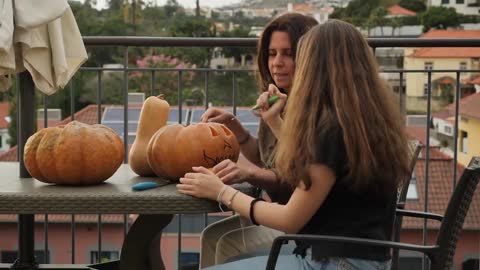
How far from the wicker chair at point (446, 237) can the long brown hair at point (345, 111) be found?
13 centimetres

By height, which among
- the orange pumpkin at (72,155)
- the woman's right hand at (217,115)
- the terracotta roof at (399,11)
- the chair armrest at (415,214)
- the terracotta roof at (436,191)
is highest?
the terracotta roof at (399,11)

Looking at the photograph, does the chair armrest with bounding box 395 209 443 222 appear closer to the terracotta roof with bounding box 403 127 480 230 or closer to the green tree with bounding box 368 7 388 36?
the terracotta roof with bounding box 403 127 480 230

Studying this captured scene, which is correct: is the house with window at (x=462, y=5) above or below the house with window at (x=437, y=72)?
above

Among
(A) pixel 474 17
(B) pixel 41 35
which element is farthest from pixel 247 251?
(A) pixel 474 17

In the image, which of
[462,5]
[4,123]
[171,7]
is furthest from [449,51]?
[462,5]

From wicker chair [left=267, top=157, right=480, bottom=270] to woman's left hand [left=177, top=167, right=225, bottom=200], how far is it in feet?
0.74

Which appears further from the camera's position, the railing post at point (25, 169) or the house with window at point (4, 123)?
the house with window at point (4, 123)

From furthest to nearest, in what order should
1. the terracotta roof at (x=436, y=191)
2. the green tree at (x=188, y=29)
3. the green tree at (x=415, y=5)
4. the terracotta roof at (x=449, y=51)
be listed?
the green tree at (x=415, y=5)
the green tree at (x=188, y=29)
the terracotta roof at (x=449, y=51)
the terracotta roof at (x=436, y=191)

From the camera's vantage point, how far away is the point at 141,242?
7.32 feet

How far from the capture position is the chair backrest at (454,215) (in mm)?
1661

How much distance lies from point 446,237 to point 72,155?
0.86 meters

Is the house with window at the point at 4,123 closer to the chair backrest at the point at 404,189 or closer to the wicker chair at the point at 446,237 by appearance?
the chair backrest at the point at 404,189

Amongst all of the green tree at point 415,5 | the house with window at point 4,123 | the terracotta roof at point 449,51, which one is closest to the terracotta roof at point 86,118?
the terracotta roof at point 449,51

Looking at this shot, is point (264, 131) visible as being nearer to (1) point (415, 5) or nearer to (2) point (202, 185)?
(2) point (202, 185)
